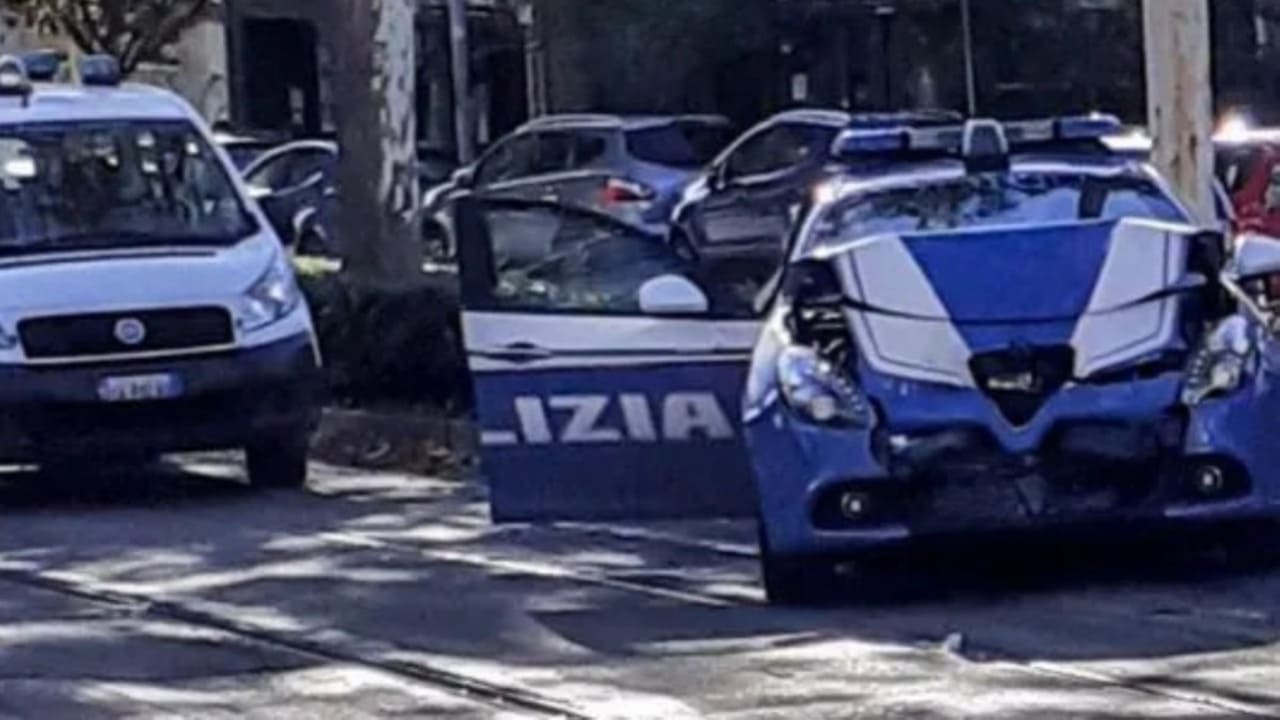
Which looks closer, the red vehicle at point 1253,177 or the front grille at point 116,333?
the front grille at point 116,333

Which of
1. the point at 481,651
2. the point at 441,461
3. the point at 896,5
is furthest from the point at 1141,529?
the point at 896,5

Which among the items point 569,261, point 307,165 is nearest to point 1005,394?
point 569,261

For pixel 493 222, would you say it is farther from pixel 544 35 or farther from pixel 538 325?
pixel 544 35

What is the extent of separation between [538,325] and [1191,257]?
225 cm

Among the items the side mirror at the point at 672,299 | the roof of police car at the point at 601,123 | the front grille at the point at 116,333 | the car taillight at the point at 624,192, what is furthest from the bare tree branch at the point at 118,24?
the side mirror at the point at 672,299

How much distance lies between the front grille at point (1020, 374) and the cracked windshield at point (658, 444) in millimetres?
16

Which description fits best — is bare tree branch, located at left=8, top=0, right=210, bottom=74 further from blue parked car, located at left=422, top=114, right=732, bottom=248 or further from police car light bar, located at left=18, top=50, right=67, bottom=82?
police car light bar, located at left=18, top=50, right=67, bottom=82

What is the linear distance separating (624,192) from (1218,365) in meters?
22.7

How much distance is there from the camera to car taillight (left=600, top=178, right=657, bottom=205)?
112 ft

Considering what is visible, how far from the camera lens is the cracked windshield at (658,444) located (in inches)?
435

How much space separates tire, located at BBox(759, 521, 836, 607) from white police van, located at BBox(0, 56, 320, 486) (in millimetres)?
4896

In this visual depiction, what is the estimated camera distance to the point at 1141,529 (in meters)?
12.1

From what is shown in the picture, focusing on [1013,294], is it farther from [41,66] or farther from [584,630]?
[41,66]

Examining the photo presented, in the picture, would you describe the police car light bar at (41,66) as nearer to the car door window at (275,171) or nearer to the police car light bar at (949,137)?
the police car light bar at (949,137)
